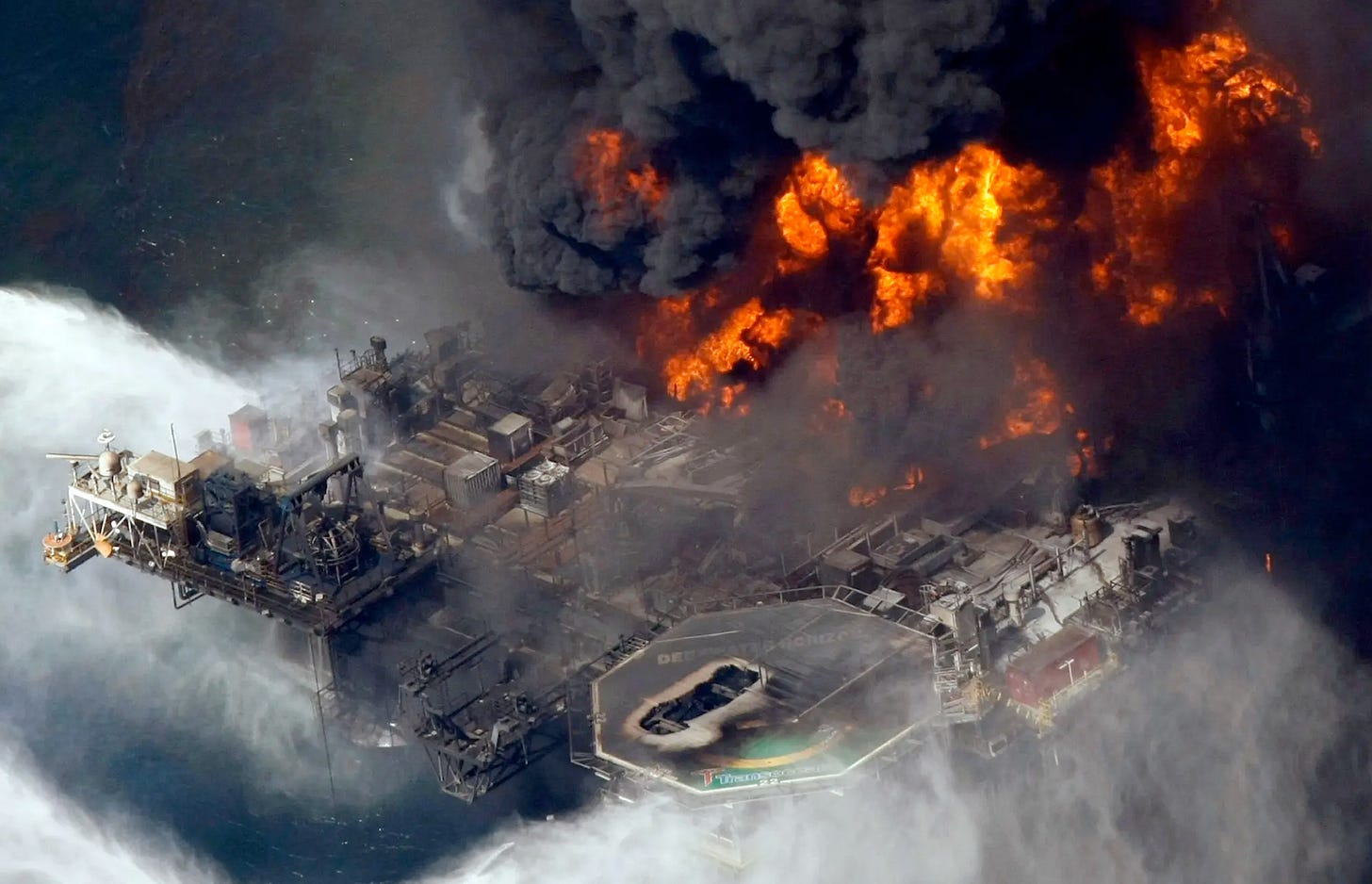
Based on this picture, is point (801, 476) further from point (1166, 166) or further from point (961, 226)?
point (1166, 166)

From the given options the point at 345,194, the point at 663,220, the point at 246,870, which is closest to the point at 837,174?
the point at 663,220

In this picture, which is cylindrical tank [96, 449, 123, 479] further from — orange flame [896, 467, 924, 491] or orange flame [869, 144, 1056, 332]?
orange flame [896, 467, 924, 491]

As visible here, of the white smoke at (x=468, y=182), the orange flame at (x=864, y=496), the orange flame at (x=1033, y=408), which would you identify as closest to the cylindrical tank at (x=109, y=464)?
the white smoke at (x=468, y=182)

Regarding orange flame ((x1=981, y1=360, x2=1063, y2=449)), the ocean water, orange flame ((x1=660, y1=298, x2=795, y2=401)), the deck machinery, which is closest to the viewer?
the deck machinery

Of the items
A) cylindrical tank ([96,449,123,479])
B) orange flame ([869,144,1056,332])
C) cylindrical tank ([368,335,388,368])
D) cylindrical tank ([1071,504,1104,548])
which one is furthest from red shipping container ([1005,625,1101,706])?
cylindrical tank ([96,449,123,479])

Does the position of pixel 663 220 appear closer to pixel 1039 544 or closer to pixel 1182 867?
pixel 1039 544
